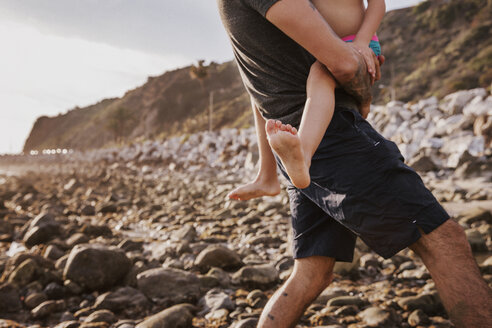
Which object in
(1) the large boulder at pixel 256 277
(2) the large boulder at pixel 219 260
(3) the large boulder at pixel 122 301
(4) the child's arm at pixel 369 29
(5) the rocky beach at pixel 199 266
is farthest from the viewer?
(2) the large boulder at pixel 219 260

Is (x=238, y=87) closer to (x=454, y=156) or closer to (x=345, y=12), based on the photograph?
(x=454, y=156)

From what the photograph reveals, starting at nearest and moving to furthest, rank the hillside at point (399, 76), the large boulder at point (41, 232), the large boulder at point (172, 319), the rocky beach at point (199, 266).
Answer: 1. the large boulder at point (172, 319)
2. the rocky beach at point (199, 266)
3. the large boulder at point (41, 232)
4. the hillside at point (399, 76)

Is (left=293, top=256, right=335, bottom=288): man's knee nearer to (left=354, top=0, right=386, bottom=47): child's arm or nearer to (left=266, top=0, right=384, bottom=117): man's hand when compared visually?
(left=266, top=0, right=384, bottom=117): man's hand

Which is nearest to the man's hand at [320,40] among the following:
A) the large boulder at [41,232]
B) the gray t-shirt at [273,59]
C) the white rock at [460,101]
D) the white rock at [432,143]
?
the gray t-shirt at [273,59]

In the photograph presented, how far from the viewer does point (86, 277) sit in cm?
308

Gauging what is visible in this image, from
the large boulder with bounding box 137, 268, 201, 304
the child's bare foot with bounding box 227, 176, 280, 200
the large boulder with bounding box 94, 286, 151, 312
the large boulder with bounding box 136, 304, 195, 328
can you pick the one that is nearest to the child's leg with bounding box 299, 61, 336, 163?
the child's bare foot with bounding box 227, 176, 280, 200

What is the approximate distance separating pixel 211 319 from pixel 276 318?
118 centimetres

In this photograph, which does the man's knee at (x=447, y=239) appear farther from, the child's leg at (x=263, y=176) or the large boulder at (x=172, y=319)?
the large boulder at (x=172, y=319)

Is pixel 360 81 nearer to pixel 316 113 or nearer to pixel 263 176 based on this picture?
pixel 316 113

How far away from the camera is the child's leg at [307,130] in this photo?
1.17 m

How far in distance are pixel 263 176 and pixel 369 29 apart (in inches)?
32.4

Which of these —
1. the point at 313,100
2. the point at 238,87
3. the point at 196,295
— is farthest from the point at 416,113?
the point at 238,87

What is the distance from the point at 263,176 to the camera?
185 centimetres

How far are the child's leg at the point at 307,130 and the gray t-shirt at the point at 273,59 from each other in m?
0.09
